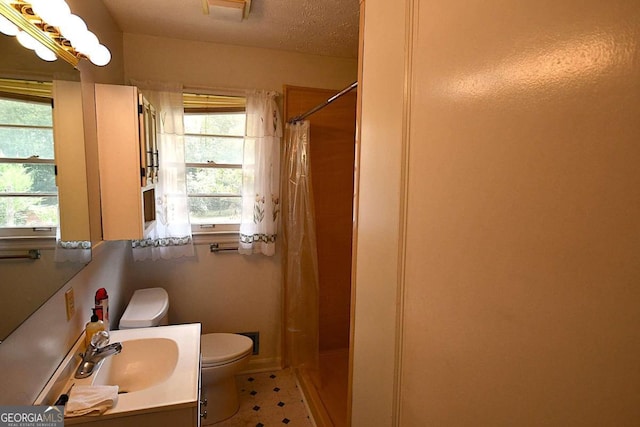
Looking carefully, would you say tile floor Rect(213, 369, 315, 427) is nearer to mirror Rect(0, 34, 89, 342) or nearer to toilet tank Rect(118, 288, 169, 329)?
toilet tank Rect(118, 288, 169, 329)

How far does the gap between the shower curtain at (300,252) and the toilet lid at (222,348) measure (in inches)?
16.8

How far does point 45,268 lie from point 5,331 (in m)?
0.24

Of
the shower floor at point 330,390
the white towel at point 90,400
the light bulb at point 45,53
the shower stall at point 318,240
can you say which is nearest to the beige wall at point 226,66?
the shower stall at point 318,240

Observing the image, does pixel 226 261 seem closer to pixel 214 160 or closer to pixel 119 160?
pixel 214 160

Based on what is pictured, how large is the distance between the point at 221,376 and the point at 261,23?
218 centimetres

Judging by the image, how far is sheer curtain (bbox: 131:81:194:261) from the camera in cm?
220

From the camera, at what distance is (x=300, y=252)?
2.38 m

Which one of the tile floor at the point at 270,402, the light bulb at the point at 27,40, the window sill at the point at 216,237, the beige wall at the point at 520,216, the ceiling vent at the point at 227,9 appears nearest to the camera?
the beige wall at the point at 520,216

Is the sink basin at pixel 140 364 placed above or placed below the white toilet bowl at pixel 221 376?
above

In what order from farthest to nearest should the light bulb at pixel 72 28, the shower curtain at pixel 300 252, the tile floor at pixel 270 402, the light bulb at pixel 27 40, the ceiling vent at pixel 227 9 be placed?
the shower curtain at pixel 300 252 < the tile floor at pixel 270 402 < the ceiling vent at pixel 227 9 < the light bulb at pixel 72 28 < the light bulb at pixel 27 40

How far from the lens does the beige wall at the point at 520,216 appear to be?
16.0 inches

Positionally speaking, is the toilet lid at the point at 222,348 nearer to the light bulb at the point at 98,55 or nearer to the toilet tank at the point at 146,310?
the toilet tank at the point at 146,310

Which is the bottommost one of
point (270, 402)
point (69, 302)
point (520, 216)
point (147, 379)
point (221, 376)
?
point (270, 402)

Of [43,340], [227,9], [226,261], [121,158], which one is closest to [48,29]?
[121,158]
